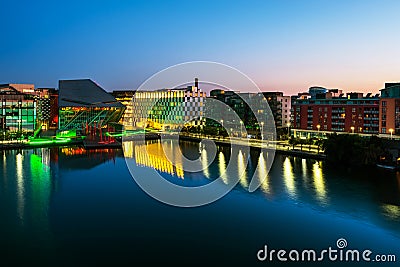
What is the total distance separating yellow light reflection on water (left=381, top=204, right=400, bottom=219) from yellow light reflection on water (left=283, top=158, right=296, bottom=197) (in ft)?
3.25

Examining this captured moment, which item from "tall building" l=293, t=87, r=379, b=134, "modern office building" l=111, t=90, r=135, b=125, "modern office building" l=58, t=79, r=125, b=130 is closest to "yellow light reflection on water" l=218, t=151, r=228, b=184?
"tall building" l=293, t=87, r=379, b=134

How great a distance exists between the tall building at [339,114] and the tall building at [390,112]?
43 centimetres

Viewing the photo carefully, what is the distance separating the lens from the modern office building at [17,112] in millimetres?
9875

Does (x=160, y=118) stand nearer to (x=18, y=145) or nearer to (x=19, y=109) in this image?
(x=19, y=109)

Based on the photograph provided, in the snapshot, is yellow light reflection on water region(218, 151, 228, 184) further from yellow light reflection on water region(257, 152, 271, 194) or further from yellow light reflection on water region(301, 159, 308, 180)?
yellow light reflection on water region(301, 159, 308, 180)

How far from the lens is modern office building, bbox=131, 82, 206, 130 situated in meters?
14.9

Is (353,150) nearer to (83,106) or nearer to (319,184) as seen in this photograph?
(319,184)

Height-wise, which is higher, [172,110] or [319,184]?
[172,110]

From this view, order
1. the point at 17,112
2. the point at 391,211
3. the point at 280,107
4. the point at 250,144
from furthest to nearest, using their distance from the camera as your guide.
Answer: the point at 280,107 → the point at 17,112 → the point at 250,144 → the point at 391,211

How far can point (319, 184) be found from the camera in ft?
16.1

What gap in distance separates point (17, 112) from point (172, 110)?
21.8 feet

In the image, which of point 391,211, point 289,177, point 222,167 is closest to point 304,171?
point 289,177

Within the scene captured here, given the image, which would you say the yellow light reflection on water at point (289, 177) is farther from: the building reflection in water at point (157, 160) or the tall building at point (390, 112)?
the tall building at point (390, 112)

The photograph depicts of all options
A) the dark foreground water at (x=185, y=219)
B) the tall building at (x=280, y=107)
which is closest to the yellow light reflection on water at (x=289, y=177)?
the dark foreground water at (x=185, y=219)
